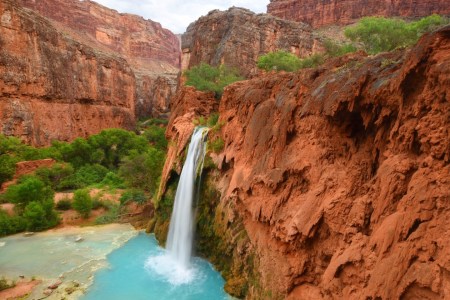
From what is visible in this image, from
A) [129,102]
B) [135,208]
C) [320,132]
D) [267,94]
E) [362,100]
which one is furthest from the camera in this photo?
[129,102]

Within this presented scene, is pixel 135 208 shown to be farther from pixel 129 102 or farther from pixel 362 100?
pixel 129 102

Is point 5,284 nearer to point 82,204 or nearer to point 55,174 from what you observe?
point 82,204

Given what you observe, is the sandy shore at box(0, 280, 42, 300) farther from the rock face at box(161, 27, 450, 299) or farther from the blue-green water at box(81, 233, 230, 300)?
the rock face at box(161, 27, 450, 299)

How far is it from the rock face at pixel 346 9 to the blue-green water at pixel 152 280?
162 feet

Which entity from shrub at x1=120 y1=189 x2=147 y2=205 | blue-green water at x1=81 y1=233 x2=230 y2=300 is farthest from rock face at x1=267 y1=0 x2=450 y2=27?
blue-green water at x1=81 y1=233 x2=230 y2=300

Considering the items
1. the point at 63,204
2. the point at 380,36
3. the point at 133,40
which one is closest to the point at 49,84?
the point at 63,204

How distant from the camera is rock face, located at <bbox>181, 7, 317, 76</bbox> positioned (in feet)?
124

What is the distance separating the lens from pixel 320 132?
7.96 m

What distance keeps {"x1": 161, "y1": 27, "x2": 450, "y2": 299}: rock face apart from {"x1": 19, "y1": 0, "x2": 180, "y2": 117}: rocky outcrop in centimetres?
5053

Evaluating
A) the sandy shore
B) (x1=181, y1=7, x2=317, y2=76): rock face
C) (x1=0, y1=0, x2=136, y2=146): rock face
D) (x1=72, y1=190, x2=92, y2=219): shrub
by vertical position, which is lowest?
the sandy shore

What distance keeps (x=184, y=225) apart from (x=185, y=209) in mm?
727

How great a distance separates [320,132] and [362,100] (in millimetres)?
1568

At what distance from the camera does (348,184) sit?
673 cm

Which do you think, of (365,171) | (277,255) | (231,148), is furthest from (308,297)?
(231,148)
